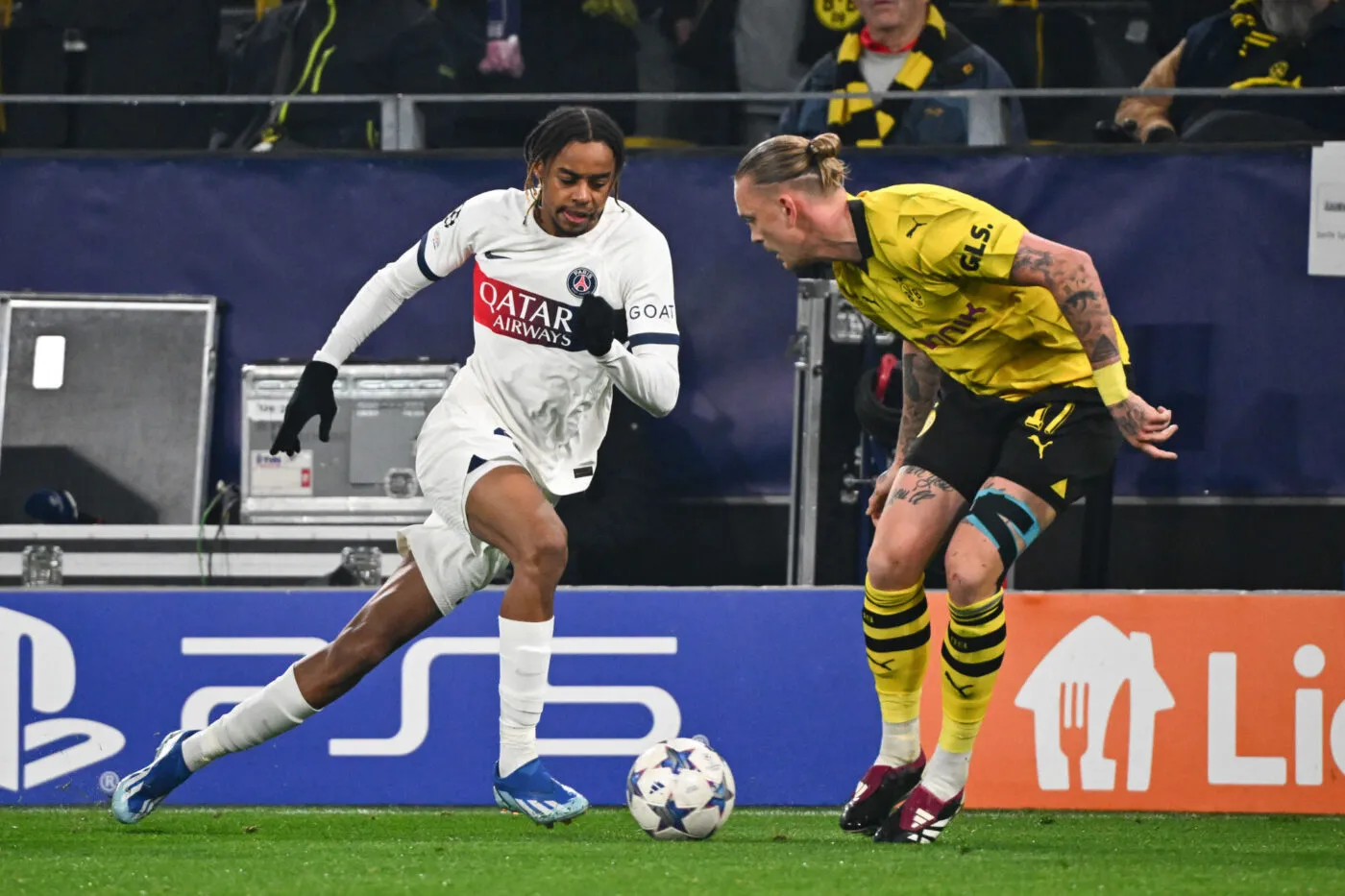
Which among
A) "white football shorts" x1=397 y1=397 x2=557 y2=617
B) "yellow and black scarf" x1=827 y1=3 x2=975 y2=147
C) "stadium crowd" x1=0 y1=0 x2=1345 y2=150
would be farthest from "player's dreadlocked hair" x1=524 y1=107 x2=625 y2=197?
"yellow and black scarf" x1=827 y1=3 x2=975 y2=147

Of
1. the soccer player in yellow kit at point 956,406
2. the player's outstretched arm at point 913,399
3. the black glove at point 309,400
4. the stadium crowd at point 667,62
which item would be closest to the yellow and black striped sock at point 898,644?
the soccer player in yellow kit at point 956,406

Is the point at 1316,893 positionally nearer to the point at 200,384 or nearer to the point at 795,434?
the point at 795,434

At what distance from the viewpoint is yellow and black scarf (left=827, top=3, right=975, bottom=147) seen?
823cm

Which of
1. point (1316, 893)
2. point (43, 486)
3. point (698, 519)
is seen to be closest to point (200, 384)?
point (43, 486)

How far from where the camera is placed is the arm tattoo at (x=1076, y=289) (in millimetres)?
4727

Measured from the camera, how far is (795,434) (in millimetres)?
7680

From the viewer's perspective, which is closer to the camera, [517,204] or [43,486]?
[517,204]

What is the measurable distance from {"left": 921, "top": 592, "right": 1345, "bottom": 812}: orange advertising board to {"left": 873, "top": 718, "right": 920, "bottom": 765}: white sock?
4.22 ft

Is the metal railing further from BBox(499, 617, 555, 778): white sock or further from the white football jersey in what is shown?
BBox(499, 617, 555, 778): white sock

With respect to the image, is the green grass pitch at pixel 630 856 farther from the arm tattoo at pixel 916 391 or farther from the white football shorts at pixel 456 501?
the arm tattoo at pixel 916 391

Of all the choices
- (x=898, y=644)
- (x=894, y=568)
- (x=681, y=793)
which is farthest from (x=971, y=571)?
(x=681, y=793)

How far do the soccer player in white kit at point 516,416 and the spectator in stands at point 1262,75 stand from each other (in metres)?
3.47

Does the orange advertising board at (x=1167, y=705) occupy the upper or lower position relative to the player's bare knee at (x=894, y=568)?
lower

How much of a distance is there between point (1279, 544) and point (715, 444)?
2.34 metres
